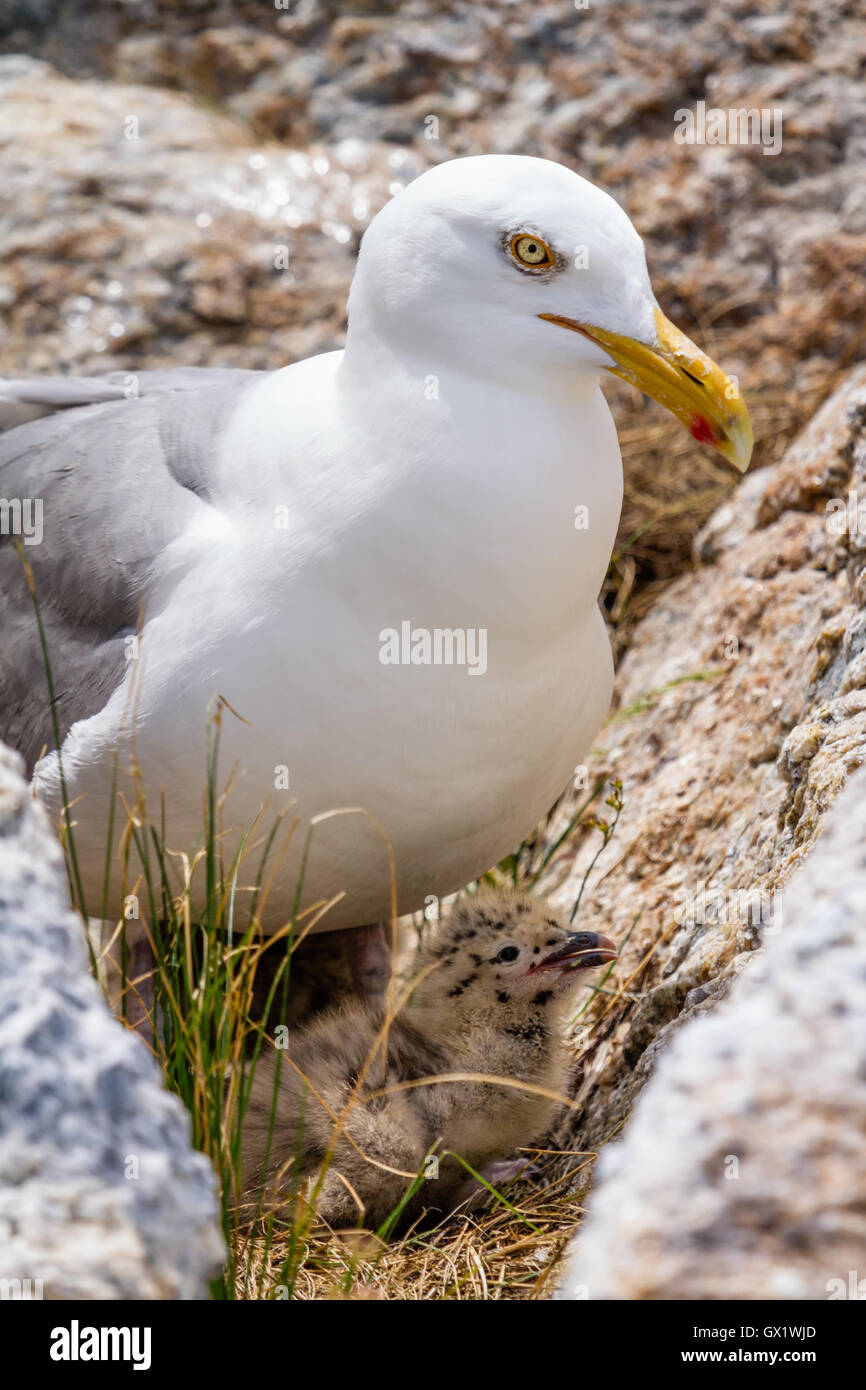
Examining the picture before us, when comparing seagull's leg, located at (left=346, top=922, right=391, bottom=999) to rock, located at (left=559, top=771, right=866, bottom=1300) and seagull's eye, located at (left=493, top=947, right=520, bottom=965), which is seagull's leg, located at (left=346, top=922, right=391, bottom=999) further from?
rock, located at (left=559, top=771, right=866, bottom=1300)

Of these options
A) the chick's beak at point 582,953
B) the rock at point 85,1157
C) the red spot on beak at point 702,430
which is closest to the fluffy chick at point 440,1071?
the chick's beak at point 582,953

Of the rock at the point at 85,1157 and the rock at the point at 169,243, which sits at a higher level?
the rock at the point at 169,243

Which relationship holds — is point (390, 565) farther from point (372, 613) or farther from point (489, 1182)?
point (489, 1182)

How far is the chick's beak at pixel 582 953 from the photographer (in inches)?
126

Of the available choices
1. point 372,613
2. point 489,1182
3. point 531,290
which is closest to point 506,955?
point 489,1182

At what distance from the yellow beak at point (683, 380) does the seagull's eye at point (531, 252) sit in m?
0.09

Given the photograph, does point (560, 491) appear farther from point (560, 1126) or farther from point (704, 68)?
point (704, 68)

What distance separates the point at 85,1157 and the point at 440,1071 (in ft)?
5.18

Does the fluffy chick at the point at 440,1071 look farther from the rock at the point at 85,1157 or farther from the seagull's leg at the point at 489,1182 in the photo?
the rock at the point at 85,1157

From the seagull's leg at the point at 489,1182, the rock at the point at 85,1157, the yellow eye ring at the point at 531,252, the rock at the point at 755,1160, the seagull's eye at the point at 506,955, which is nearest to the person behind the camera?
the rock at the point at 755,1160

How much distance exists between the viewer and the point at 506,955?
330 cm
